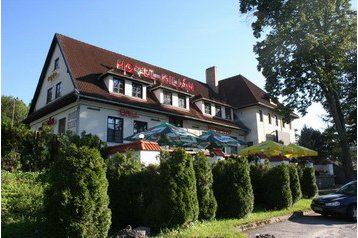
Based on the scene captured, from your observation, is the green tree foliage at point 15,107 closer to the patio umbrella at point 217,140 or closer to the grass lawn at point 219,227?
the patio umbrella at point 217,140

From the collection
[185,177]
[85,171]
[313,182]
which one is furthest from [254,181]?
[85,171]

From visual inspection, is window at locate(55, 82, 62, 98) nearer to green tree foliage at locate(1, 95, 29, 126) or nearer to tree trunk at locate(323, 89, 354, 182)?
tree trunk at locate(323, 89, 354, 182)

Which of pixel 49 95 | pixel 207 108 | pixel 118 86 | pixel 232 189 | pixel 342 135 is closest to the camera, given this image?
pixel 232 189

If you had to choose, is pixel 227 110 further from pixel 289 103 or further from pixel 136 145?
pixel 136 145

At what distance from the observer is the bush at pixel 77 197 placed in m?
6.63

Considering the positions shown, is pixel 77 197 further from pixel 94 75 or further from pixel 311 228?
pixel 94 75

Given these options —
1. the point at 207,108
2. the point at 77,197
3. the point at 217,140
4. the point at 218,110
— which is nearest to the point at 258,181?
the point at 217,140

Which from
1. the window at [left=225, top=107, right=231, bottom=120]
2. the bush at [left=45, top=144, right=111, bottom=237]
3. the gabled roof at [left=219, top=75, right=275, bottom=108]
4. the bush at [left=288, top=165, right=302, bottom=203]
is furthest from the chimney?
the bush at [left=45, top=144, right=111, bottom=237]

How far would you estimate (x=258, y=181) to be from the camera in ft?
46.1

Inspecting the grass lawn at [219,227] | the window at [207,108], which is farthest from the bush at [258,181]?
the window at [207,108]

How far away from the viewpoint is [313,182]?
17.2m

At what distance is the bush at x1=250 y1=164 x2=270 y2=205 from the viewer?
547 inches

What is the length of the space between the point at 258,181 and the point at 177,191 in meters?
6.13

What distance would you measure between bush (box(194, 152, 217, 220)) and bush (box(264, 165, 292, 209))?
410cm
